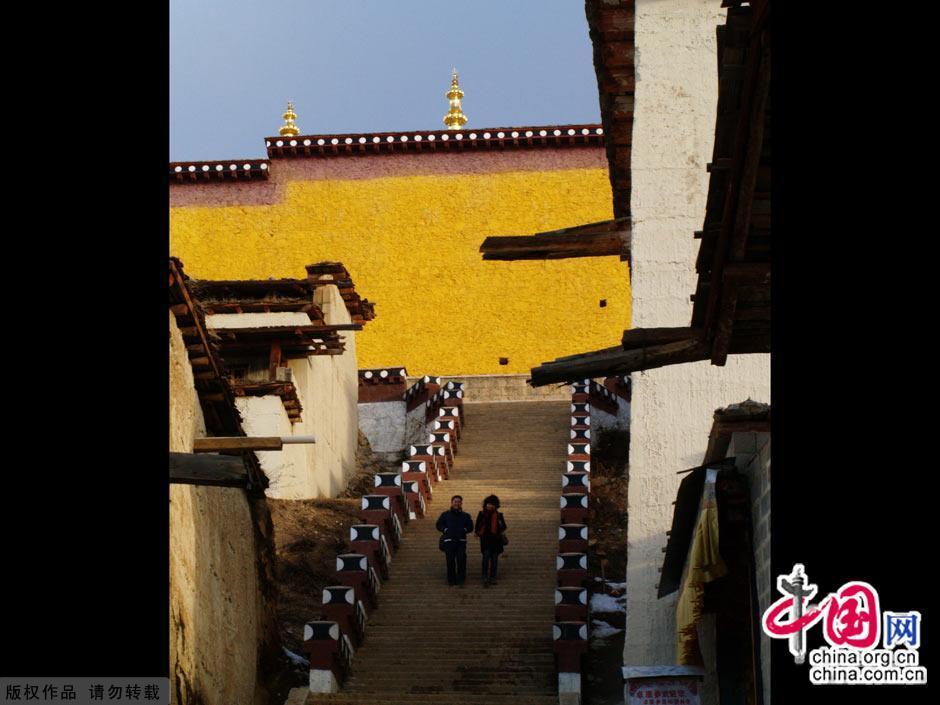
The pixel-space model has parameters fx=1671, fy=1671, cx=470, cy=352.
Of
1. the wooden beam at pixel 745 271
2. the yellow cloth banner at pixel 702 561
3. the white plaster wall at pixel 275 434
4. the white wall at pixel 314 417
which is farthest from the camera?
the white wall at pixel 314 417

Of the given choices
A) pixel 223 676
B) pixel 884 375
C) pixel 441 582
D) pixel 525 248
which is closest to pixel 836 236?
pixel 884 375

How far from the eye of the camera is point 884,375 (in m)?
5.29

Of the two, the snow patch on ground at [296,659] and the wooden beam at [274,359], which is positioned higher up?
the wooden beam at [274,359]

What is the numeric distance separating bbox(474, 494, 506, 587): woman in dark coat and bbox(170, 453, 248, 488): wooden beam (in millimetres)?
6848

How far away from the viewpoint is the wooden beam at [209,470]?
9.01 metres

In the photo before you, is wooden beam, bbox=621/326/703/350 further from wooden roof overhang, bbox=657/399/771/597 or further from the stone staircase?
the stone staircase

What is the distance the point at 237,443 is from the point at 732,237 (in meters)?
4.51

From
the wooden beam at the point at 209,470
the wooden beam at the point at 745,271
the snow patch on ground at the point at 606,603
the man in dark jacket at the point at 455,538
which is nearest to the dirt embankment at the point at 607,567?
the snow patch on ground at the point at 606,603

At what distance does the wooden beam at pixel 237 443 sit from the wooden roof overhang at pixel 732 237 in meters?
2.88

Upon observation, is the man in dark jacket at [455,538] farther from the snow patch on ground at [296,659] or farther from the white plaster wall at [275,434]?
the white plaster wall at [275,434]

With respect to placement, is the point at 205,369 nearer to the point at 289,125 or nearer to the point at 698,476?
the point at 698,476

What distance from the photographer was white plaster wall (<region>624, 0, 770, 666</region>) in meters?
12.3

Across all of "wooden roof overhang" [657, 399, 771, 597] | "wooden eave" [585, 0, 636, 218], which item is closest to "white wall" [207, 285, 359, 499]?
"wooden eave" [585, 0, 636, 218]
